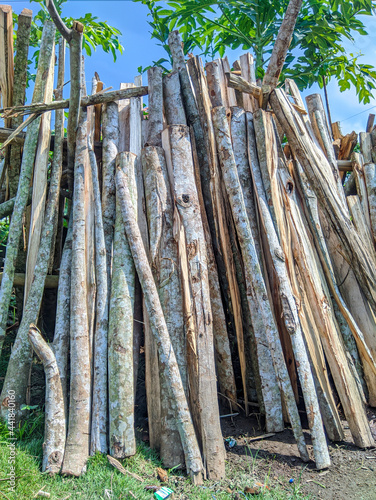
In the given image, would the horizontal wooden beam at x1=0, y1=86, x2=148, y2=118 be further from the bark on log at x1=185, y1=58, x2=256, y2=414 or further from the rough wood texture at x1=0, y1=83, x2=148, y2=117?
the bark on log at x1=185, y1=58, x2=256, y2=414

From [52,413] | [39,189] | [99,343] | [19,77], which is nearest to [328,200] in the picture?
[99,343]

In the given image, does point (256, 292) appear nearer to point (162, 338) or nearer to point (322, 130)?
point (162, 338)

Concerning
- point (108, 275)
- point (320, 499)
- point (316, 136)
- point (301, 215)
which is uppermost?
point (316, 136)

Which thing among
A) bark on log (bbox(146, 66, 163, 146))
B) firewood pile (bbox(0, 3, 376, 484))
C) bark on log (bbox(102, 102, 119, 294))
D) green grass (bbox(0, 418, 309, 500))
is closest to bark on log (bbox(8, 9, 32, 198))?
firewood pile (bbox(0, 3, 376, 484))

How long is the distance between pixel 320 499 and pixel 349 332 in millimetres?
1446

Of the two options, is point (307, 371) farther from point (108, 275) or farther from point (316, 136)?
point (316, 136)

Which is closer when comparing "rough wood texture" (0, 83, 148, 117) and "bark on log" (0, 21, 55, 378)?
"bark on log" (0, 21, 55, 378)

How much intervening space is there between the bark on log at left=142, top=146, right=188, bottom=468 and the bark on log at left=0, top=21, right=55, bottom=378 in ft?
3.63

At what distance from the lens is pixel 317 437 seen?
2.45 metres

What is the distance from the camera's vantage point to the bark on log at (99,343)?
2484mm

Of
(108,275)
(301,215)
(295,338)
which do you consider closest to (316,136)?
(301,215)

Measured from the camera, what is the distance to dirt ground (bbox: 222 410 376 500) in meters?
2.25

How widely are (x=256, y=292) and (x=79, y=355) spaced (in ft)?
4.70

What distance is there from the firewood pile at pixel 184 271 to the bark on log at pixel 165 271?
0.4 inches
